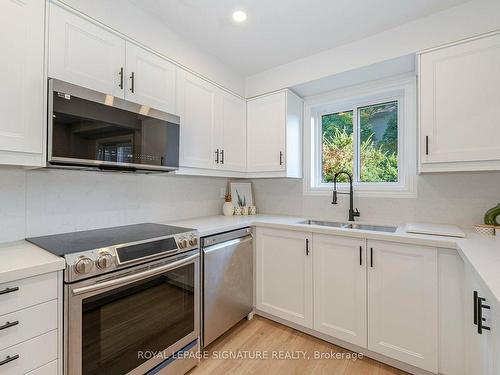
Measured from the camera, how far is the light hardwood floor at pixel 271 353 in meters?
1.69

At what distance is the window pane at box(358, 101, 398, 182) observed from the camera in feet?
7.74

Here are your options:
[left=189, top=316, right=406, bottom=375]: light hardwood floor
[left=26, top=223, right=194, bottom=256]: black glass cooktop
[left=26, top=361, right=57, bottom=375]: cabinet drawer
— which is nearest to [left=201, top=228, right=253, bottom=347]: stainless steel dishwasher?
[left=189, top=316, right=406, bottom=375]: light hardwood floor

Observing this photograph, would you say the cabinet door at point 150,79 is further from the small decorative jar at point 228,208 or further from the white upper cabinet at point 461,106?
the white upper cabinet at point 461,106

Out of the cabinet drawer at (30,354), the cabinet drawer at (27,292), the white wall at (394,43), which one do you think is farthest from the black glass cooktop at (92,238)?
the white wall at (394,43)

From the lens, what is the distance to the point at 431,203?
6.69 ft

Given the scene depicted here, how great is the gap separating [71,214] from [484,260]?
2.33m

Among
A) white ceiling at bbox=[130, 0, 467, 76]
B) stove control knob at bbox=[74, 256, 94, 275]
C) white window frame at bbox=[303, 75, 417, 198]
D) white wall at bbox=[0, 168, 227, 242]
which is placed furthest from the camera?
white window frame at bbox=[303, 75, 417, 198]

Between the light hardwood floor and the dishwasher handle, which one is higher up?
the dishwasher handle

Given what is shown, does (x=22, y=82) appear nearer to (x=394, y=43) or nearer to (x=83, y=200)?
(x=83, y=200)

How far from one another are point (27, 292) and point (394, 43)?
2656mm

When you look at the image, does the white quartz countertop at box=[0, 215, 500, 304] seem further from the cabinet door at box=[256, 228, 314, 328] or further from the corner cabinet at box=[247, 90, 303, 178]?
the corner cabinet at box=[247, 90, 303, 178]

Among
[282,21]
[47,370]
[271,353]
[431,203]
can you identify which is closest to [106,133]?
[47,370]

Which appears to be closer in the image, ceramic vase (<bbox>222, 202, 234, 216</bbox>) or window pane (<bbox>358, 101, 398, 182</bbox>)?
window pane (<bbox>358, 101, 398, 182</bbox>)

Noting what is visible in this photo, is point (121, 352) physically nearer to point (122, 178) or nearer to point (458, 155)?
point (122, 178)
